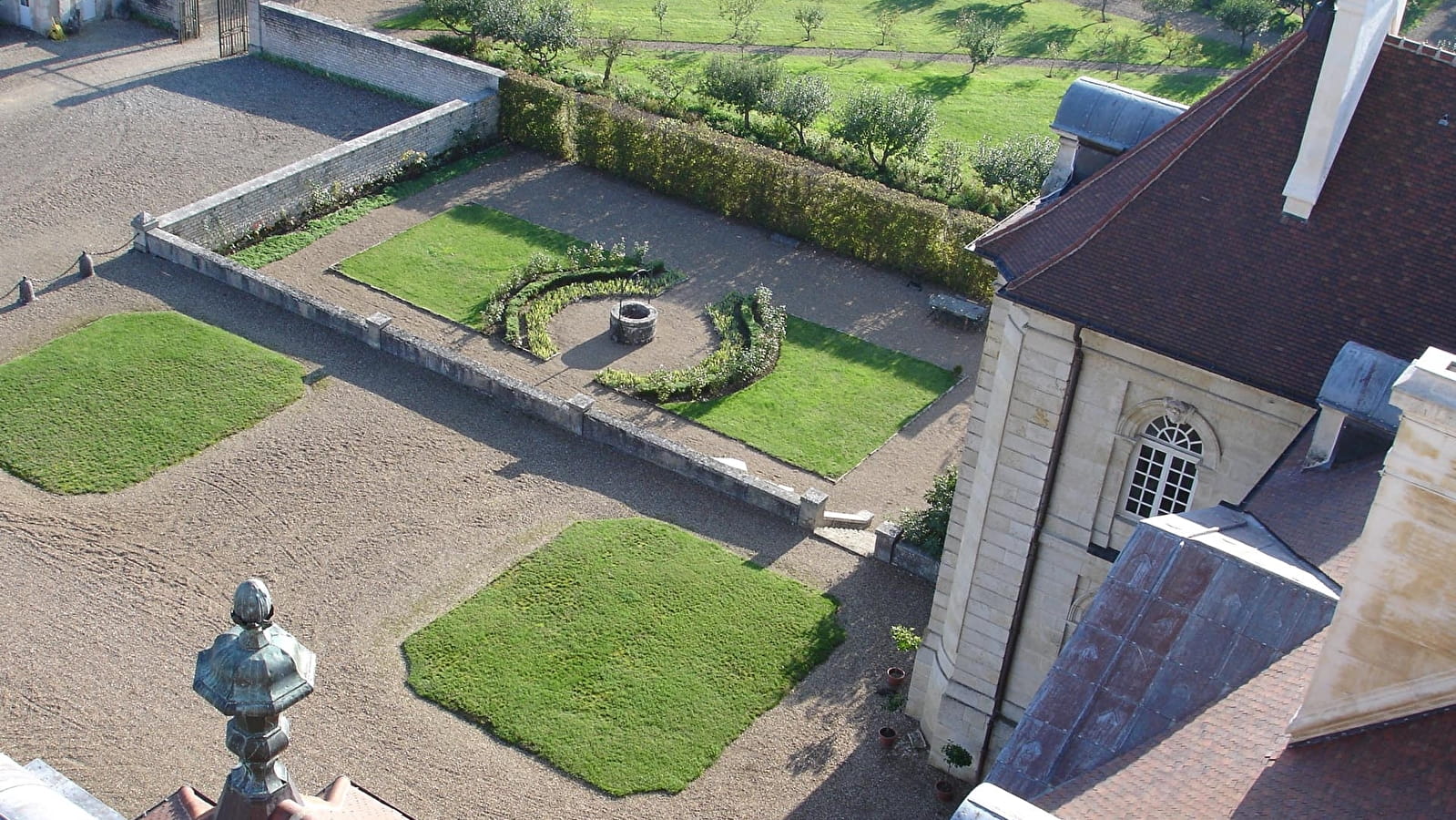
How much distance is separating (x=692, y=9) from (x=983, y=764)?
4435 centimetres

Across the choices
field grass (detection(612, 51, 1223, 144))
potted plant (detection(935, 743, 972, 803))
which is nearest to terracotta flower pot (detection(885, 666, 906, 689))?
potted plant (detection(935, 743, 972, 803))

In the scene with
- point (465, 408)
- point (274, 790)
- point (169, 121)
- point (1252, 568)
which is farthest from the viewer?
point (169, 121)

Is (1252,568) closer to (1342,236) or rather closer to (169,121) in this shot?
(1342,236)

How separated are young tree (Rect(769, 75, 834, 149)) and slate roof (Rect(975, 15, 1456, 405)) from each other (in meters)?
26.3

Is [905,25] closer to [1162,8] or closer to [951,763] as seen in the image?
[1162,8]

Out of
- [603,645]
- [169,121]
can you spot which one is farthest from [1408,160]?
[169,121]

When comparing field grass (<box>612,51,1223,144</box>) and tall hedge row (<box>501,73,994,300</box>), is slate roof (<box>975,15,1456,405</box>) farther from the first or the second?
field grass (<box>612,51,1223,144</box>)

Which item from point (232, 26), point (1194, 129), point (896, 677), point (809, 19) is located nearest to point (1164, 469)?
point (1194, 129)

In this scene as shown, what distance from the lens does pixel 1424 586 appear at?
14711 millimetres

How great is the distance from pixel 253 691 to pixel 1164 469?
694 inches

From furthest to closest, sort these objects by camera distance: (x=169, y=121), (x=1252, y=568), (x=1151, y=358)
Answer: (x=169, y=121), (x=1151, y=358), (x=1252, y=568)

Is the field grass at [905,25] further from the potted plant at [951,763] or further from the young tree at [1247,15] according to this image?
the potted plant at [951,763]

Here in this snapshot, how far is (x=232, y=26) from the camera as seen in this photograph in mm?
54344

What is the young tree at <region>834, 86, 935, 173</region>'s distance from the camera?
156ft
